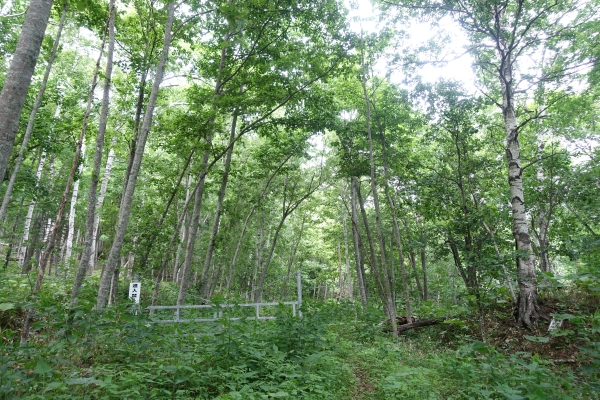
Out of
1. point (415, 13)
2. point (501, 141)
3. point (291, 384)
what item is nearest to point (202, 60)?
point (415, 13)

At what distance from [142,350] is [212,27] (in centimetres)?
874

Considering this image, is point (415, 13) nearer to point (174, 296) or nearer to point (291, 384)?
point (291, 384)

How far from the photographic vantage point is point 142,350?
4.18 meters

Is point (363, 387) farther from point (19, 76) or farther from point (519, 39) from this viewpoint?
point (519, 39)

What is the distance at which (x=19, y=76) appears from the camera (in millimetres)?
2607

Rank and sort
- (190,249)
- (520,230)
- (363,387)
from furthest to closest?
(190,249)
(520,230)
(363,387)

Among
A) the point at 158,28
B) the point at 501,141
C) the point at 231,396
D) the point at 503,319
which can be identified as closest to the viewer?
the point at 231,396

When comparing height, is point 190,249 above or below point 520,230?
below

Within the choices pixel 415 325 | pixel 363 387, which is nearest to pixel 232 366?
pixel 363 387

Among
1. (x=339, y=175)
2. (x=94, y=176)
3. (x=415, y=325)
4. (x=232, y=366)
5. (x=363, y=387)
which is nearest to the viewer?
(x=232, y=366)

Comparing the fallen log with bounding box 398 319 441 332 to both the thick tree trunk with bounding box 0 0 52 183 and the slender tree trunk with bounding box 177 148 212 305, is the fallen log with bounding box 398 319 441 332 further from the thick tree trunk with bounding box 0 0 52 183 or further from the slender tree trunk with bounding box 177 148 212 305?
the thick tree trunk with bounding box 0 0 52 183

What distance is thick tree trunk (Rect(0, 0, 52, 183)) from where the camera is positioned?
2.48m

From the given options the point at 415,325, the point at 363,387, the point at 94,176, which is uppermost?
the point at 94,176

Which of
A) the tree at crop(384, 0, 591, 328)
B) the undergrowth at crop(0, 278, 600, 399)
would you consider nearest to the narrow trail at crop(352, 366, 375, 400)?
the undergrowth at crop(0, 278, 600, 399)
